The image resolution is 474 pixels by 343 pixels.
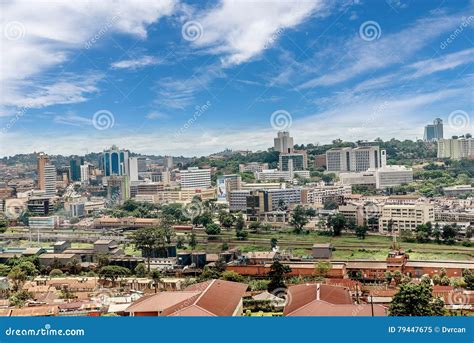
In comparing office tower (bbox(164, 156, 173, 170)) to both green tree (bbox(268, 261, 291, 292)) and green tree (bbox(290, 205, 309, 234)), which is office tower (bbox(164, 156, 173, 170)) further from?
green tree (bbox(268, 261, 291, 292))

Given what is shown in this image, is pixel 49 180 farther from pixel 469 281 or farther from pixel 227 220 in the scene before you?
pixel 469 281

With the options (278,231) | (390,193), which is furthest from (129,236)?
(390,193)

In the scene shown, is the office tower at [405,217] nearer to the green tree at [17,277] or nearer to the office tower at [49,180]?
the green tree at [17,277]

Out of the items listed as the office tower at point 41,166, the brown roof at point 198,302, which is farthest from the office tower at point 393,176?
the brown roof at point 198,302

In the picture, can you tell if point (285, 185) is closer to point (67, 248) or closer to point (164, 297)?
point (67, 248)

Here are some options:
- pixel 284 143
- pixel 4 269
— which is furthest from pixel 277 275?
pixel 284 143
